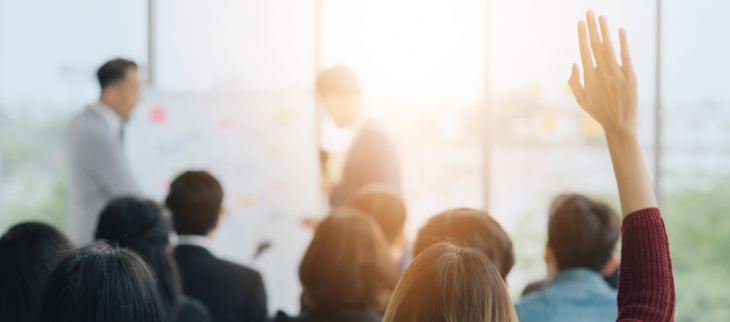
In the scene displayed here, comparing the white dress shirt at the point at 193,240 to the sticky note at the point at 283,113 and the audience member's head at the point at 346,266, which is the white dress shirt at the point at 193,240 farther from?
the sticky note at the point at 283,113

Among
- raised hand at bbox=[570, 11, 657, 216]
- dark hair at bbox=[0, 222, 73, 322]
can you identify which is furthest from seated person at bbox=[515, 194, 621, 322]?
dark hair at bbox=[0, 222, 73, 322]

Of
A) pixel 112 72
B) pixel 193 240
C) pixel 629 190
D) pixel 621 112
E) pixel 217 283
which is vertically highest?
pixel 112 72

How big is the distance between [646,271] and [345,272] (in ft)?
A: 2.98

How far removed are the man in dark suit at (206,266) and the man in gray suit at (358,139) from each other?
2.67 feet

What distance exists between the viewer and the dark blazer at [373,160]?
265 centimetres

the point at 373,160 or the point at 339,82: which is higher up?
the point at 339,82

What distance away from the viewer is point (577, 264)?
158cm

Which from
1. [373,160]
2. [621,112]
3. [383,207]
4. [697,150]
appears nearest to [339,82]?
[373,160]

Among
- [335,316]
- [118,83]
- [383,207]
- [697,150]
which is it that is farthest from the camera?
[697,150]

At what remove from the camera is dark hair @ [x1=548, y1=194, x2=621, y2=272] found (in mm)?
1591

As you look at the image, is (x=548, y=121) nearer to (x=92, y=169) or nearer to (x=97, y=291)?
(x=92, y=169)

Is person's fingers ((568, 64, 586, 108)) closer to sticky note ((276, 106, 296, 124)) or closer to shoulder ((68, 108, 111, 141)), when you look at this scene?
shoulder ((68, 108, 111, 141))

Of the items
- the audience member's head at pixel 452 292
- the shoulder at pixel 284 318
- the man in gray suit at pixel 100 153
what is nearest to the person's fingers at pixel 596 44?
the audience member's head at pixel 452 292

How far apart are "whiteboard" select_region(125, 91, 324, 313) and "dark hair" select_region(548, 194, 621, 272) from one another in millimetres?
2002
